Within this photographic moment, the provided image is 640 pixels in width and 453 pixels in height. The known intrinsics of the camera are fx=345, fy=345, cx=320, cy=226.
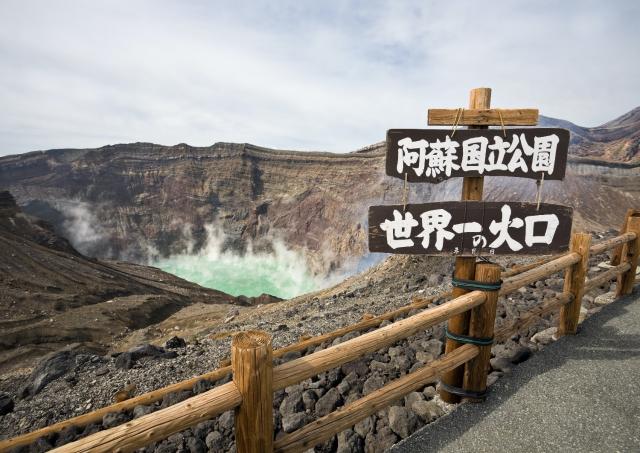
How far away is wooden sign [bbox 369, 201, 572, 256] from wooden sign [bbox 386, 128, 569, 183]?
29cm

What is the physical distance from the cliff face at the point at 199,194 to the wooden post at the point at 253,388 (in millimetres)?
38946

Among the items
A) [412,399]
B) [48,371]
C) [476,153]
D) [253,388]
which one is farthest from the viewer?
[48,371]

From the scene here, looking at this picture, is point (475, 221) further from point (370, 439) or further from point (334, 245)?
point (334, 245)

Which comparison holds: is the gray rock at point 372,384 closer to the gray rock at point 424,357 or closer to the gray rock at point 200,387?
the gray rock at point 424,357

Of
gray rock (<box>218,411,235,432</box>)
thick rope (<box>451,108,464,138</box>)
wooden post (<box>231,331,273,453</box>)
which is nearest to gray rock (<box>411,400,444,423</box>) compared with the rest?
wooden post (<box>231,331,273,453</box>)

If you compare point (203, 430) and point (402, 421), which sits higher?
point (402, 421)

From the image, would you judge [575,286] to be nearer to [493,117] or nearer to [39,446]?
[493,117]

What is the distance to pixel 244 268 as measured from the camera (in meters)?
48.8

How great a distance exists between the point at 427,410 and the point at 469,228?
67.6 inches

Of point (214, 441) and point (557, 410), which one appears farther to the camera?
point (214, 441)

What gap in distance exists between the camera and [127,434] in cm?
155

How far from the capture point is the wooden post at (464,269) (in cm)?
309

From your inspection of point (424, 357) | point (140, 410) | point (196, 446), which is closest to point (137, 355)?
point (140, 410)

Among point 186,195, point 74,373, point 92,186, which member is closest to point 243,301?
point 74,373
